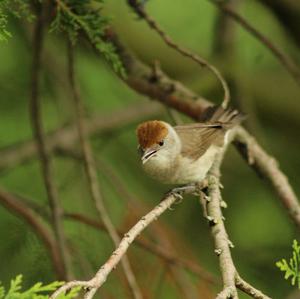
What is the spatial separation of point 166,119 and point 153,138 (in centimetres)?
215

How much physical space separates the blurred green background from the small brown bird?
610 millimetres

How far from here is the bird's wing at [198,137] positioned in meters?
3.41

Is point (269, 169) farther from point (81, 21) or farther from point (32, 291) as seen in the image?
point (32, 291)

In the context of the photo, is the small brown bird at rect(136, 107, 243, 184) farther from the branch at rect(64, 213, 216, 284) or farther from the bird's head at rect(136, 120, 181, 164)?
the branch at rect(64, 213, 216, 284)

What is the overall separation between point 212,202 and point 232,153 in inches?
108

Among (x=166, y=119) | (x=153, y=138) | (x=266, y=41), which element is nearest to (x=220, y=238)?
(x=153, y=138)

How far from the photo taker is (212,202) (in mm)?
2512

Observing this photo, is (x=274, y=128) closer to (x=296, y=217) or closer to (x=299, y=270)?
(x=296, y=217)

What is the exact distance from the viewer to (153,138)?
10.4ft

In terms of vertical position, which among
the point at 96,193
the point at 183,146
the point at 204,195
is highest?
the point at 183,146

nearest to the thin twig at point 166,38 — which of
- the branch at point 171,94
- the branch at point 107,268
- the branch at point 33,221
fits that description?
the branch at point 171,94

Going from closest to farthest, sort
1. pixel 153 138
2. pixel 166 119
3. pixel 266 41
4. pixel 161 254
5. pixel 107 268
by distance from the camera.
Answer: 1. pixel 107 268
2. pixel 153 138
3. pixel 266 41
4. pixel 161 254
5. pixel 166 119

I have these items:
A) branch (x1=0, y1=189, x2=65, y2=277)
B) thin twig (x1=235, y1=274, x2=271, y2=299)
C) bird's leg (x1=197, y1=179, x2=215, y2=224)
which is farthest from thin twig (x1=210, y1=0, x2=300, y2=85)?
thin twig (x1=235, y1=274, x2=271, y2=299)

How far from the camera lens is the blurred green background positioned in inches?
177
